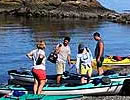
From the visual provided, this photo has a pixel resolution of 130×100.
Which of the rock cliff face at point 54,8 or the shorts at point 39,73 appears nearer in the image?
the shorts at point 39,73

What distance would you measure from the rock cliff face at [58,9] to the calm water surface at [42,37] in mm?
4258

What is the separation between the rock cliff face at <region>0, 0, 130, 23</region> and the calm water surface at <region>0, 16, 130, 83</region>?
4258mm

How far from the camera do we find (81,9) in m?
68.9

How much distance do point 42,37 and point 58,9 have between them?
27.8m

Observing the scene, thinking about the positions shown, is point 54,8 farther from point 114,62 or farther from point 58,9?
point 114,62

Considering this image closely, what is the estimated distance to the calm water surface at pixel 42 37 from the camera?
2571 centimetres

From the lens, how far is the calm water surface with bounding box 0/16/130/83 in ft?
84.4

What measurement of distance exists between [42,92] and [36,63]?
1.19 meters

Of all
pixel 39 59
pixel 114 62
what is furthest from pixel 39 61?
pixel 114 62

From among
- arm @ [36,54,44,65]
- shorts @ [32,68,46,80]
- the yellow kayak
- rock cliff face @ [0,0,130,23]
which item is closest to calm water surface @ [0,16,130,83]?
the yellow kayak

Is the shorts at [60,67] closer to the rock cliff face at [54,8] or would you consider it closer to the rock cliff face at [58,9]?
the rock cliff face at [58,9]

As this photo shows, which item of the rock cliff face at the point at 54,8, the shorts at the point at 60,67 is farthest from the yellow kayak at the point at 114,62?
the rock cliff face at the point at 54,8

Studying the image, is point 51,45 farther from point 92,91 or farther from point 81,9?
point 81,9

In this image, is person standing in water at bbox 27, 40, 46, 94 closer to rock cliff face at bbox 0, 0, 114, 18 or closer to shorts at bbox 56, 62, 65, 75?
shorts at bbox 56, 62, 65, 75
